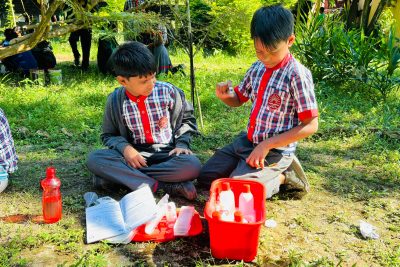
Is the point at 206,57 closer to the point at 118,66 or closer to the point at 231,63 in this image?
the point at 231,63

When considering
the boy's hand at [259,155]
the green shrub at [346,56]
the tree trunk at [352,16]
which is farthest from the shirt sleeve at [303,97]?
the tree trunk at [352,16]

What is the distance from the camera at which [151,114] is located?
2.80 meters

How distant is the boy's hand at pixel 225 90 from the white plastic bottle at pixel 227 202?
67 centimetres

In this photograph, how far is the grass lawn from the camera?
6.87ft

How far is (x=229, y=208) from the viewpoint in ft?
7.04

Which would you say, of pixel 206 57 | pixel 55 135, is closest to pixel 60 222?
pixel 55 135

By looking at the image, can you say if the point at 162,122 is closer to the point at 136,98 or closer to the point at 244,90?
the point at 136,98

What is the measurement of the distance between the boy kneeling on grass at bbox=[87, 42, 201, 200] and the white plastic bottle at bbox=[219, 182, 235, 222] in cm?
46

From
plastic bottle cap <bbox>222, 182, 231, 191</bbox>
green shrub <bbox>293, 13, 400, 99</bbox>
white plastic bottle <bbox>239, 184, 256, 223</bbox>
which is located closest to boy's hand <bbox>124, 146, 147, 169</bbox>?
plastic bottle cap <bbox>222, 182, 231, 191</bbox>

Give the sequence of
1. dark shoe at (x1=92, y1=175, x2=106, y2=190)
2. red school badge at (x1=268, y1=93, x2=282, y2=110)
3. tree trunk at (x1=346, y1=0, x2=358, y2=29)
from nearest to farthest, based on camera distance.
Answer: red school badge at (x1=268, y1=93, x2=282, y2=110)
dark shoe at (x1=92, y1=175, x2=106, y2=190)
tree trunk at (x1=346, y1=0, x2=358, y2=29)

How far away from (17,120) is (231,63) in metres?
4.75

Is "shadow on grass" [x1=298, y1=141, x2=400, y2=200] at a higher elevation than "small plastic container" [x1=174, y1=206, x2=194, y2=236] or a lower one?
lower

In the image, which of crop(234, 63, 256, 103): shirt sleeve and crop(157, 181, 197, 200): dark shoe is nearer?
crop(157, 181, 197, 200): dark shoe

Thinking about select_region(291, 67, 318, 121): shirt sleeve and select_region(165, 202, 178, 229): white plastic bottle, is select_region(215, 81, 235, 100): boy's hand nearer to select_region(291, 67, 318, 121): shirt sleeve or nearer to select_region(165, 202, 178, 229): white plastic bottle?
select_region(291, 67, 318, 121): shirt sleeve
